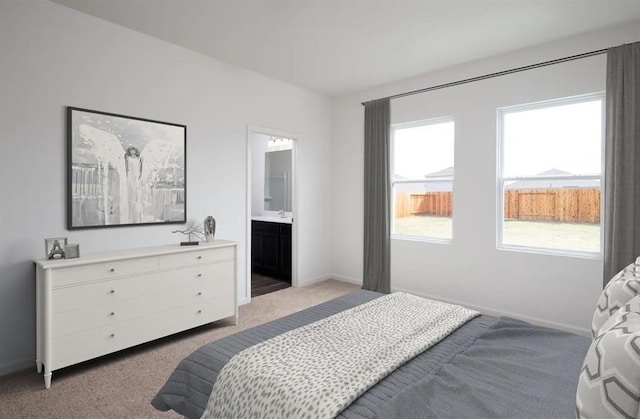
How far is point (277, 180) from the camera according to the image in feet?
20.2

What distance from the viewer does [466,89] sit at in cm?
392

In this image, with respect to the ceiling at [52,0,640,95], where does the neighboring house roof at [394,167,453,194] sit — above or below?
below

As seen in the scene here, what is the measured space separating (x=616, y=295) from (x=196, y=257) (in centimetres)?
288

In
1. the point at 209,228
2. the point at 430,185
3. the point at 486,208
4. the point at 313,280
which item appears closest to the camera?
the point at 209,228

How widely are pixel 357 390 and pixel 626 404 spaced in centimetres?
74

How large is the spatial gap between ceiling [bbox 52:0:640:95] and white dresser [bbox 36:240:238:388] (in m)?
1.95

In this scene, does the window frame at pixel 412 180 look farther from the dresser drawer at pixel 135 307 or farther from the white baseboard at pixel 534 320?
the dresser drawer at pixel 135 307

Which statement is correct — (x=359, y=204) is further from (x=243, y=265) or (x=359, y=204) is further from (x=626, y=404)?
(x=626, y=404)

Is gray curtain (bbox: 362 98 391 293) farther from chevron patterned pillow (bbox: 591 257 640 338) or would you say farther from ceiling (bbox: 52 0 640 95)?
chevron patterned pillow (bbox: 591 257 640 338)

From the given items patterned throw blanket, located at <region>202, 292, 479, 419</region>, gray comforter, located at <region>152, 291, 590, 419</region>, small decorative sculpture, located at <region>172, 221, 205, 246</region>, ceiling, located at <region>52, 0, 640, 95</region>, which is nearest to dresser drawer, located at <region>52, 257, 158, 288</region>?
small decorative sculpture, located at <region>172, 221, 205, 246</region>

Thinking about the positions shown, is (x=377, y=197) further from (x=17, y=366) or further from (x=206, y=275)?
(x=17, y=366)

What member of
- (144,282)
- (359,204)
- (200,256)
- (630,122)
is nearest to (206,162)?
(200,256)

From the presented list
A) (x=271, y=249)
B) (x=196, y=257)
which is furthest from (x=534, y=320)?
(x=271, y=249)

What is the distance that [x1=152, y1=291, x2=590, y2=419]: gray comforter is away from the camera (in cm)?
116
